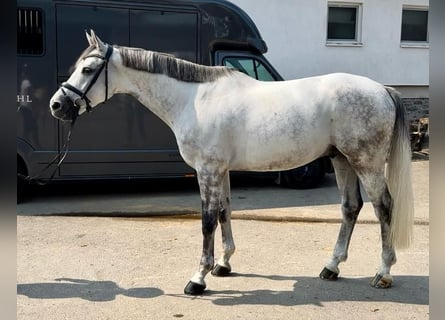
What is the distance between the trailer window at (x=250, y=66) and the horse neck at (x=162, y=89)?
11.5 feet

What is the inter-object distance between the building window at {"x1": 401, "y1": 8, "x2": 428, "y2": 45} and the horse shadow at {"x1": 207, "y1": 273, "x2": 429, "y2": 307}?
32.4 feet

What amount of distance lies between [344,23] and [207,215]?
9.54m

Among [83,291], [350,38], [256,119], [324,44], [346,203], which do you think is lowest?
[83,291]

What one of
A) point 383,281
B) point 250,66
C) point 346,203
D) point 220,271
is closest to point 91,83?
point 220,271

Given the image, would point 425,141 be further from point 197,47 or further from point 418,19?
point 197,47

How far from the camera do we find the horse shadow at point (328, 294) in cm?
363

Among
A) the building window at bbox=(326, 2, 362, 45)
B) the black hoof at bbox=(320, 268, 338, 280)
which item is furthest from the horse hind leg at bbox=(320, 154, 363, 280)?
the building window at bbox=(326, 2, 362, 45)

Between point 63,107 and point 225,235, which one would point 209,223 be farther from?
point 63,107

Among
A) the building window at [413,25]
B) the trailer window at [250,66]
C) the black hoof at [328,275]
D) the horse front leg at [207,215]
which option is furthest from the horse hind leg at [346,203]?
the building window at [413,25]

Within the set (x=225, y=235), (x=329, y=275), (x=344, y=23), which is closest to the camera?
(x=329, y=275)

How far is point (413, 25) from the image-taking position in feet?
40.9

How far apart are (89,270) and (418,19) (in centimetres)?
1146

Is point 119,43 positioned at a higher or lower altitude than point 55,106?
higher

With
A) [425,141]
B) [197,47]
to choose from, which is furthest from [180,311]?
[425,141]
